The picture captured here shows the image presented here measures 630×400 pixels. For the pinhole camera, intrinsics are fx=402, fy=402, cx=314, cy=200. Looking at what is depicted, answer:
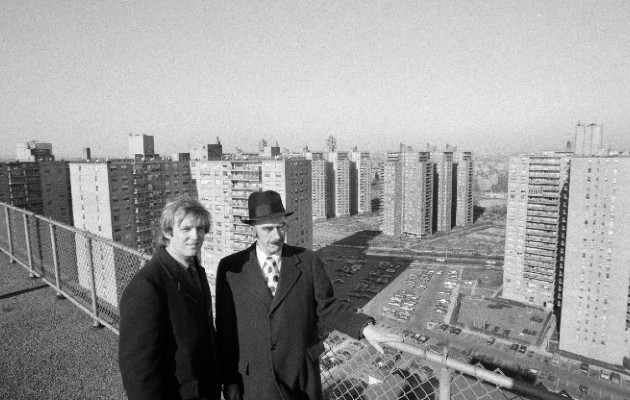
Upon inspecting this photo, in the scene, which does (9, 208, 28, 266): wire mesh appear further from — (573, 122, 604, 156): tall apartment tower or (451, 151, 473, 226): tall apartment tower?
(451, 151, 473, 226): tall apartment tower

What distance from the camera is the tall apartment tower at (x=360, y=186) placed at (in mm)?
76562

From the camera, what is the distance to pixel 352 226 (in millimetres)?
65812

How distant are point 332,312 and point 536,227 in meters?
36.7

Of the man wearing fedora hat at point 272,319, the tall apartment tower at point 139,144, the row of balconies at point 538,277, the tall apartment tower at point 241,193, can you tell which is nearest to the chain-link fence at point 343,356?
the man wearing fedora hat at point 272,319

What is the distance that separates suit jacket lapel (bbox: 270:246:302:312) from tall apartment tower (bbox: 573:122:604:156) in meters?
42.2

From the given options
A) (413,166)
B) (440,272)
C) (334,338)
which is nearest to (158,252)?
(334,338)

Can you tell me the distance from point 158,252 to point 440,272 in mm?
43600

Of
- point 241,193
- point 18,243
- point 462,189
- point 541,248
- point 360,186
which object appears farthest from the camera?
point 360,186

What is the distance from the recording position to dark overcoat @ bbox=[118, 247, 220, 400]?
62.3 inches

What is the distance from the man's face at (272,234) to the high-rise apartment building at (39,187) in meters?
29.8

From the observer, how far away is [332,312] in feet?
6.97

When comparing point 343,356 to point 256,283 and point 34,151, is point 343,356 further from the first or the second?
point 34,151

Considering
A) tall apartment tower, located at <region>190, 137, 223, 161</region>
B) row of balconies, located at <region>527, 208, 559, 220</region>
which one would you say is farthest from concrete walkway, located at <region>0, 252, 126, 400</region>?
row of balconies, located at <region>527, 208, 559, 220</region>

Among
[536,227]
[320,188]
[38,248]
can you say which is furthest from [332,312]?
[320,188]
